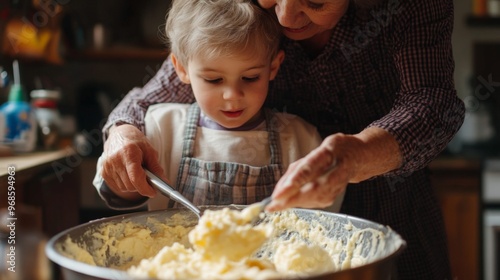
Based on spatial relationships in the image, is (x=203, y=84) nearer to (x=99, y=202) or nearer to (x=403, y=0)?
(x=403, y=0)

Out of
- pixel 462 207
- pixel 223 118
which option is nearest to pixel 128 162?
pixel 223 118

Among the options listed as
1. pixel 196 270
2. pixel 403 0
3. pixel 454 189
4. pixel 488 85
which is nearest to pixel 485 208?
pixel 454 189

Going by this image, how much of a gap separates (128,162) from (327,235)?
350 millimetres

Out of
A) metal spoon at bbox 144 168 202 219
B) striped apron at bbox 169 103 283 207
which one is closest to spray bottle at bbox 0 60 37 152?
striped apron at bbox 169 103 283 207

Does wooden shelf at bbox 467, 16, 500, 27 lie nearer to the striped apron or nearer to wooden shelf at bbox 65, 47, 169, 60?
wooden shelf at bbox 65, 47, 169, 60

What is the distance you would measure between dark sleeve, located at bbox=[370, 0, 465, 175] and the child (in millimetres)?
237

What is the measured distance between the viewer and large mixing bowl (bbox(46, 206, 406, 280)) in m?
0.60

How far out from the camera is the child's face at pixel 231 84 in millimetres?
1077

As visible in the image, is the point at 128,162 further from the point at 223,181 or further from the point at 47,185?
the point at 47,185

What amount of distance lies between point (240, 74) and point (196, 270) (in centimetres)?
45

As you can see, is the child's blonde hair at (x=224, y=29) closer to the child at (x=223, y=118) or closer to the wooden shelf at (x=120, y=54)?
the child at (x=223, y=118)

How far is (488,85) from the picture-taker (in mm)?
3053

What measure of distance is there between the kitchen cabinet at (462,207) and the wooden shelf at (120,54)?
151 centimetres

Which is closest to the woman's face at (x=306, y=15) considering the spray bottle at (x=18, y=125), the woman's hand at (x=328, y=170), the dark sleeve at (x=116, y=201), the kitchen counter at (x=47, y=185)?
the woman's hand at (x=328, y=170)
